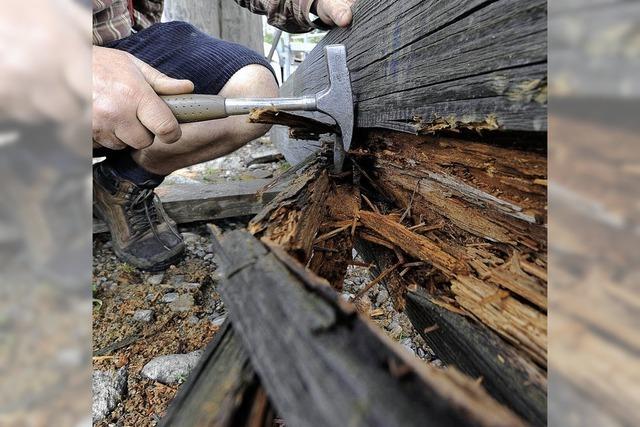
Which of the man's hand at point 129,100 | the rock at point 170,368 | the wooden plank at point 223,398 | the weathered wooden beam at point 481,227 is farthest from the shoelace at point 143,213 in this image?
the wooden plank at point 223,398

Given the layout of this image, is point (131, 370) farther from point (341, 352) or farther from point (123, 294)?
point (341, 352)

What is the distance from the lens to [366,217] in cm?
147

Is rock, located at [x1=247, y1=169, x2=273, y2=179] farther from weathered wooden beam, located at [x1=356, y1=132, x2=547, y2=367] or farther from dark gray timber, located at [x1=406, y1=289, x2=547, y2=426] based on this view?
dark gray timber, located at [x1=406, y1=289, x2=547, y2=426]

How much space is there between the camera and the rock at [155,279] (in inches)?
95.3

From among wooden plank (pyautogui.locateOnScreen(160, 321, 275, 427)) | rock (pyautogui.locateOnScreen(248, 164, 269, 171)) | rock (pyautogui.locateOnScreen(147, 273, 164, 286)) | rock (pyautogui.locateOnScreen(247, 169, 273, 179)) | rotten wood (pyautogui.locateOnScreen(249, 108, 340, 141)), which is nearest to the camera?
wooden plank (pyautogui.locateOnScreen(160, 321, 275, 427))

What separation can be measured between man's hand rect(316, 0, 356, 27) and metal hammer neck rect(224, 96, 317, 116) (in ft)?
1.58

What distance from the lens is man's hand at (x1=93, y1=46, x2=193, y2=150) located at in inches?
64.0

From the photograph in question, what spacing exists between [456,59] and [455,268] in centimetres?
53

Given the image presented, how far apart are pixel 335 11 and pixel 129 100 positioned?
1.05m

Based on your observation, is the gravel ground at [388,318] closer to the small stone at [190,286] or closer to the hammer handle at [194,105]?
the small stone at [190,286]

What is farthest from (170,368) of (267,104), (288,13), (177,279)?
(288,13)

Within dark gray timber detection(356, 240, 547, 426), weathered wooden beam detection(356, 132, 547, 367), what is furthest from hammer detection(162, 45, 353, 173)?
dark gray timber detection(356, 240, 547, 426)

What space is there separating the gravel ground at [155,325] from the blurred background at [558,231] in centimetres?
105

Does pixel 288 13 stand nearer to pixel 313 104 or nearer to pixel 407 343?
pixel 313 104
